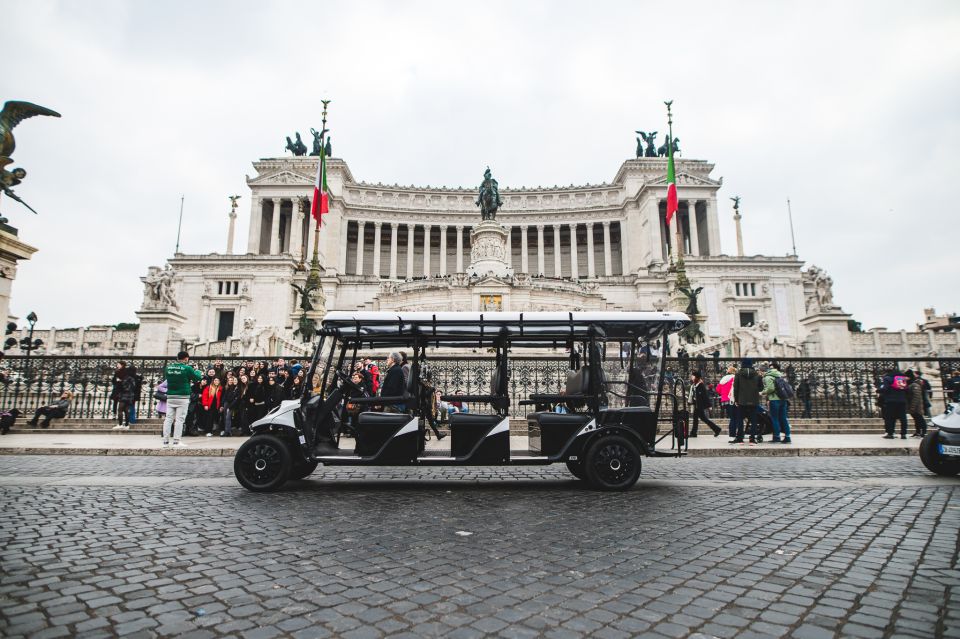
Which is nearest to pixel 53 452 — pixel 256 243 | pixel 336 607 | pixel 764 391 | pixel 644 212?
pixel 336 607

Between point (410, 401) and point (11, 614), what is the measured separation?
15.2 feet

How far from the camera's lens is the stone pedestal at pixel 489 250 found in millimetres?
40094

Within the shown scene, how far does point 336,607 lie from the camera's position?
10.2 ft

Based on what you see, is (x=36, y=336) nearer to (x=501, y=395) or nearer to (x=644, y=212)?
(x=501, y=395)

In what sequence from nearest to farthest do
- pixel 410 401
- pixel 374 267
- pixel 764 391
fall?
1. pixel 410 401
2. pixel 764 391
3. pixel 374 267

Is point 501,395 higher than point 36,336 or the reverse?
the reverse

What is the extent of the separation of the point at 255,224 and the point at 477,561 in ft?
230

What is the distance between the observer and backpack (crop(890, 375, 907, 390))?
13.0 metres

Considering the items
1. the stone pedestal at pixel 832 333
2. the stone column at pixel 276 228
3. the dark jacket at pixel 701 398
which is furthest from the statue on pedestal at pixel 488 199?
the stone column at pixel 276 228

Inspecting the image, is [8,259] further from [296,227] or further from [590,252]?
[590,252]

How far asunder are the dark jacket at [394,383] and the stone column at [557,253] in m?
65.7

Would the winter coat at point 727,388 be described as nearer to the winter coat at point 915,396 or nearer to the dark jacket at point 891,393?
the dark jacket at point 891,393

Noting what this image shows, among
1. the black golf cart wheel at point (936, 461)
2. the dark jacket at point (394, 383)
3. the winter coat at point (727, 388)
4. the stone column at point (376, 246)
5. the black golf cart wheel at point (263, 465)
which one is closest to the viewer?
the black golf cart wheel at point (263, 465)

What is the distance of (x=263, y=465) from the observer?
6973 mm
